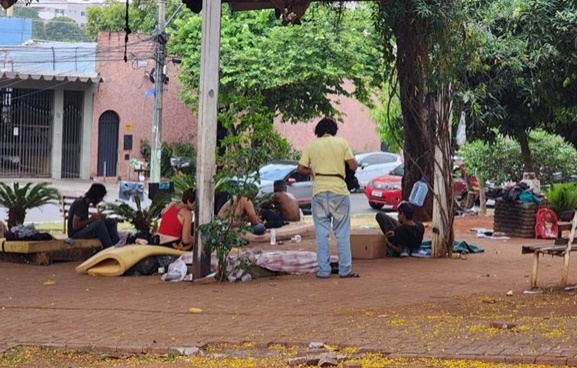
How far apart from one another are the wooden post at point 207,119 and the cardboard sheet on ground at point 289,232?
168 inches

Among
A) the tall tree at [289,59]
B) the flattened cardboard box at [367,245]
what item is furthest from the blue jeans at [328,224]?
the tall tree at [289,59]

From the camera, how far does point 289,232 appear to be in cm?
1753

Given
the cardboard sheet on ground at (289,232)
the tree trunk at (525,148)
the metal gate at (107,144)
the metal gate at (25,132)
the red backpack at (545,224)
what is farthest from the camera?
the metal gate at (107,144)

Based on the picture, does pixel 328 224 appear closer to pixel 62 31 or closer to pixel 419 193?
pixel 419 193

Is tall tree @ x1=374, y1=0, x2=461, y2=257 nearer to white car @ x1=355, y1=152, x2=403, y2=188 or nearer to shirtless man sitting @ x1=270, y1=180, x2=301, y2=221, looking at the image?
Result: shirtless man sitting @ x1=270, y1=180, x2=301, y2=221

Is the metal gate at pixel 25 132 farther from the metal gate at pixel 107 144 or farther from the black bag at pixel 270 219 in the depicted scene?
the black bag at pixel 270 219

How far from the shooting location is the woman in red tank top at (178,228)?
44.7 feet

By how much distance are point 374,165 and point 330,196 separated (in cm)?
2747

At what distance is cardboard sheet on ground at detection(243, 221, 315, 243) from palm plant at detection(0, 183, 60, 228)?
157 inches

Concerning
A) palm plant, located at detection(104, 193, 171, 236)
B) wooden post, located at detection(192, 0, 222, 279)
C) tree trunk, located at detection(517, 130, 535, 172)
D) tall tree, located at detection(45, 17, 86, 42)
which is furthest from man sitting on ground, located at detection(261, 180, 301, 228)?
tall tree, located at detection(45, 17, 86, 42)

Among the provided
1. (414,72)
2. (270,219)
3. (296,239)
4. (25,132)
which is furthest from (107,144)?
(414,72)

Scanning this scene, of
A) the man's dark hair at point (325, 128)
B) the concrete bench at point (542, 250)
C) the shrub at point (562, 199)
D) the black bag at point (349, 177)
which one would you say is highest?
the man's dark hair at point (325, 128)

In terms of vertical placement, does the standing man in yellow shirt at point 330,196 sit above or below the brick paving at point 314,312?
above

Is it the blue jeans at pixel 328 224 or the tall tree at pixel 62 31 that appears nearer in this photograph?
the blue jeans at pixel 328 224
